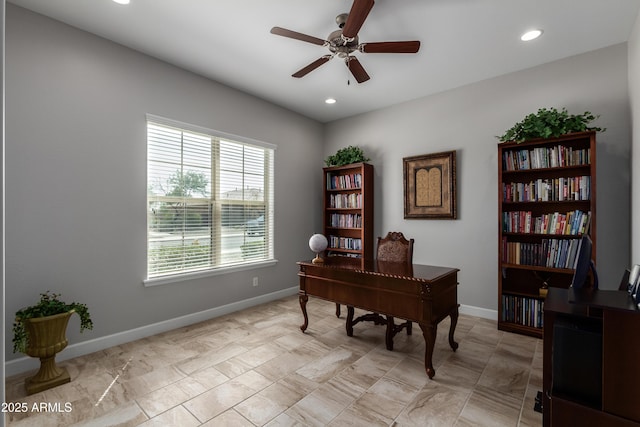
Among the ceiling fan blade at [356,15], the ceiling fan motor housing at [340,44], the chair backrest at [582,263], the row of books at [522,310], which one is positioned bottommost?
the row of books at [522,310]

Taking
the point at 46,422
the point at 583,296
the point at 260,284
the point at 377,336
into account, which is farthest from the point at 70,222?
the point at 583,296

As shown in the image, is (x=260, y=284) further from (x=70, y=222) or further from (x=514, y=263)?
(x=514, y=263)

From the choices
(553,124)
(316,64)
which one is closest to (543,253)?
(553,124)

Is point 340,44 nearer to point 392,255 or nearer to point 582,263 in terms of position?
point 392,255

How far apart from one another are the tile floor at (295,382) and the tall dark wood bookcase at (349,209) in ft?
5.31

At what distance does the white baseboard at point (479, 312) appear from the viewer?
Result: 3477 millimetres

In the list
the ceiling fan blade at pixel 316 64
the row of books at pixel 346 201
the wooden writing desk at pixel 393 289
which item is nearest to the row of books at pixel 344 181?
the row of books at pixel 346 201

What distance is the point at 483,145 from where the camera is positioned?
11.6 ft

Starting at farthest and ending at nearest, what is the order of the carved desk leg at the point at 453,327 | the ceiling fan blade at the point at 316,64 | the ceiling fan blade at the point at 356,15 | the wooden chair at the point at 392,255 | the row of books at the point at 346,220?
the row of books at the point at 346,220, the wooden chair at the point at 392,255, the carved desk leg at the point at 453,327, the ceiling fan blade at the point at 316,64, the ceiling fan blade at the point at 356,15

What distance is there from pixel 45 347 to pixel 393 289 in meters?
2.65

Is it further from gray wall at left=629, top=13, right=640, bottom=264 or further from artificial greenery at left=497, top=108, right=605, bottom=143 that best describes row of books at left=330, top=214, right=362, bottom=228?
gray wall at left=629, top=13, right=640, bottom=264

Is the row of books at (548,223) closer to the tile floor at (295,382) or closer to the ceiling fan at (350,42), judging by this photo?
the tile floor at (295,382)

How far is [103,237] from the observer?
8.98ft

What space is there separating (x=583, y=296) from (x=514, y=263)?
6.22ft
